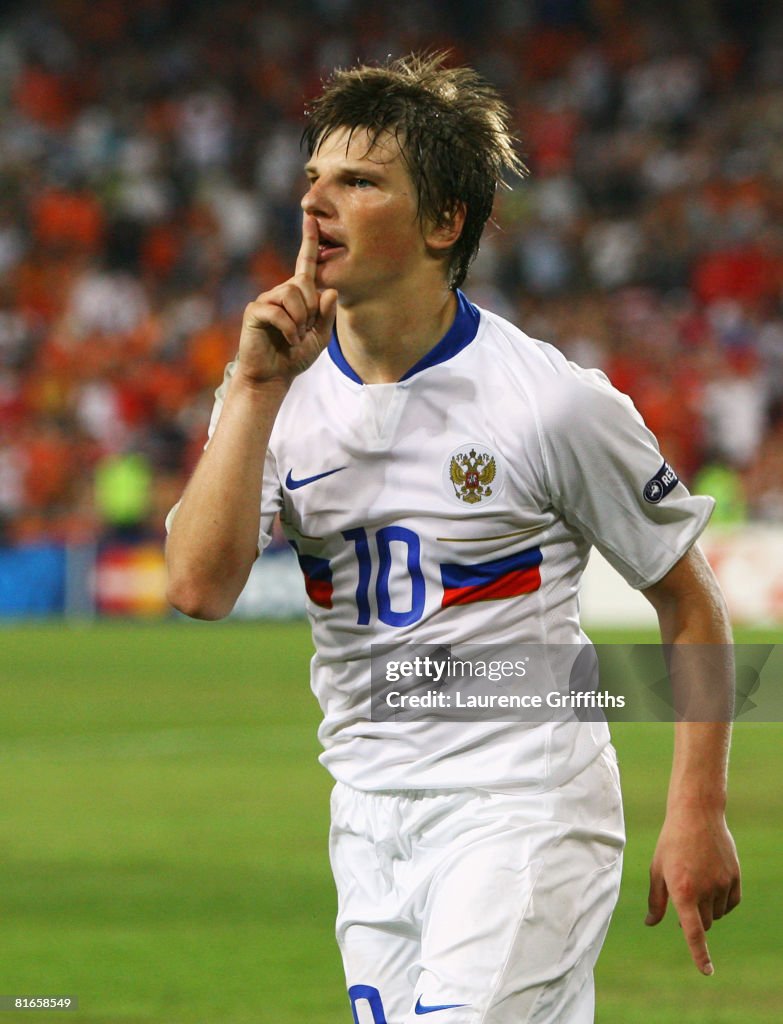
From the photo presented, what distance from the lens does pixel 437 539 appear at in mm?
3170

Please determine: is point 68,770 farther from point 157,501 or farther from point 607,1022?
point 157,501

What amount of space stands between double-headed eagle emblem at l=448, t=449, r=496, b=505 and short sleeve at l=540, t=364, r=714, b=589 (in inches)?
4.0

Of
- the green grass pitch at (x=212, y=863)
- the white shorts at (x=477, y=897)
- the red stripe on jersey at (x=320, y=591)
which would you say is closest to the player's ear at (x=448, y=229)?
the red stripe on jersey at (x=320, y=591)

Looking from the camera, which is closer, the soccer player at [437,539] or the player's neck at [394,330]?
the soccer player at [437,539]

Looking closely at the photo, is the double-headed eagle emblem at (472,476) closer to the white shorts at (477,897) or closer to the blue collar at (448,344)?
the blue collar at (448,344)

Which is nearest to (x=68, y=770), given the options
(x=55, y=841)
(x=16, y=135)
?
(x=55, y=841)

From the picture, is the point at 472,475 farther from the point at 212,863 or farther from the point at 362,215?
the point at 212,863

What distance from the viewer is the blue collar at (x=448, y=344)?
3283mm

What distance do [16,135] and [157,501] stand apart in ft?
20.7

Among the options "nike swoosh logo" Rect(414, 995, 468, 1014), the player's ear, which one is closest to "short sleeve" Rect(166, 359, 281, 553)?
the player's ear

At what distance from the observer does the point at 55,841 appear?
8.28m

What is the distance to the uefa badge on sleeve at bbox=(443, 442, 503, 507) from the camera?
317 centimetres

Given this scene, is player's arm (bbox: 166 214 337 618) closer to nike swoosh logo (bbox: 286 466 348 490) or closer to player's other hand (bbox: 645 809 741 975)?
nike swoosh logo (bbox: 286 466 348 490)

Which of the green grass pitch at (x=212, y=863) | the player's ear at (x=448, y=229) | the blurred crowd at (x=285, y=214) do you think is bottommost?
the green grass pitch at (x=212, y=863)
